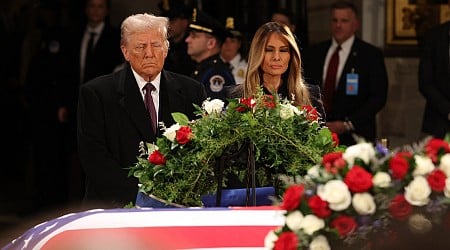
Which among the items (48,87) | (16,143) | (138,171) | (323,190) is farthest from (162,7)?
(323,190)

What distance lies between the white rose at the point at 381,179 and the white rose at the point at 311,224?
0.67ft

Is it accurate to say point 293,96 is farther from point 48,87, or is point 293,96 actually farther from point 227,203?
point 48,87

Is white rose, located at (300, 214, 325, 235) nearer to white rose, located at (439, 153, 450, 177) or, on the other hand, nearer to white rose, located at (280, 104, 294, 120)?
white rose, located at (439, 153, 450, 177)

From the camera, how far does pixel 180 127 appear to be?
6.77 m

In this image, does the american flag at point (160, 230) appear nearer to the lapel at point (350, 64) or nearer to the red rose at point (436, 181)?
the red rose at point (436, 181)

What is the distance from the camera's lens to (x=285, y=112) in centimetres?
672

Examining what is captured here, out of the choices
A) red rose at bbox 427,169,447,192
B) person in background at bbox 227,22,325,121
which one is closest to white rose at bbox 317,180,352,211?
red rose at bbox 427,169,447,192

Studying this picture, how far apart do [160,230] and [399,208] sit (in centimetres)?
111

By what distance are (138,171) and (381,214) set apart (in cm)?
234

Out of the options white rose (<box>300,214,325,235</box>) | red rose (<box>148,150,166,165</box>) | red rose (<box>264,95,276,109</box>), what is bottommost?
red rose (<box>148,150,166,165</box>)

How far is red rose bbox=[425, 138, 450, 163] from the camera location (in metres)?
4.84

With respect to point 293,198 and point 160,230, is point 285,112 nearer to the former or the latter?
point 160,230

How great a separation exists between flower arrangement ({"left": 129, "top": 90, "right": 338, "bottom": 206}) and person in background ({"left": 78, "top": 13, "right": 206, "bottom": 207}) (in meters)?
1.08

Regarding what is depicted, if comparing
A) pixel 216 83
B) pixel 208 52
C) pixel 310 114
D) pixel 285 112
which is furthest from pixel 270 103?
pixel 208 52
